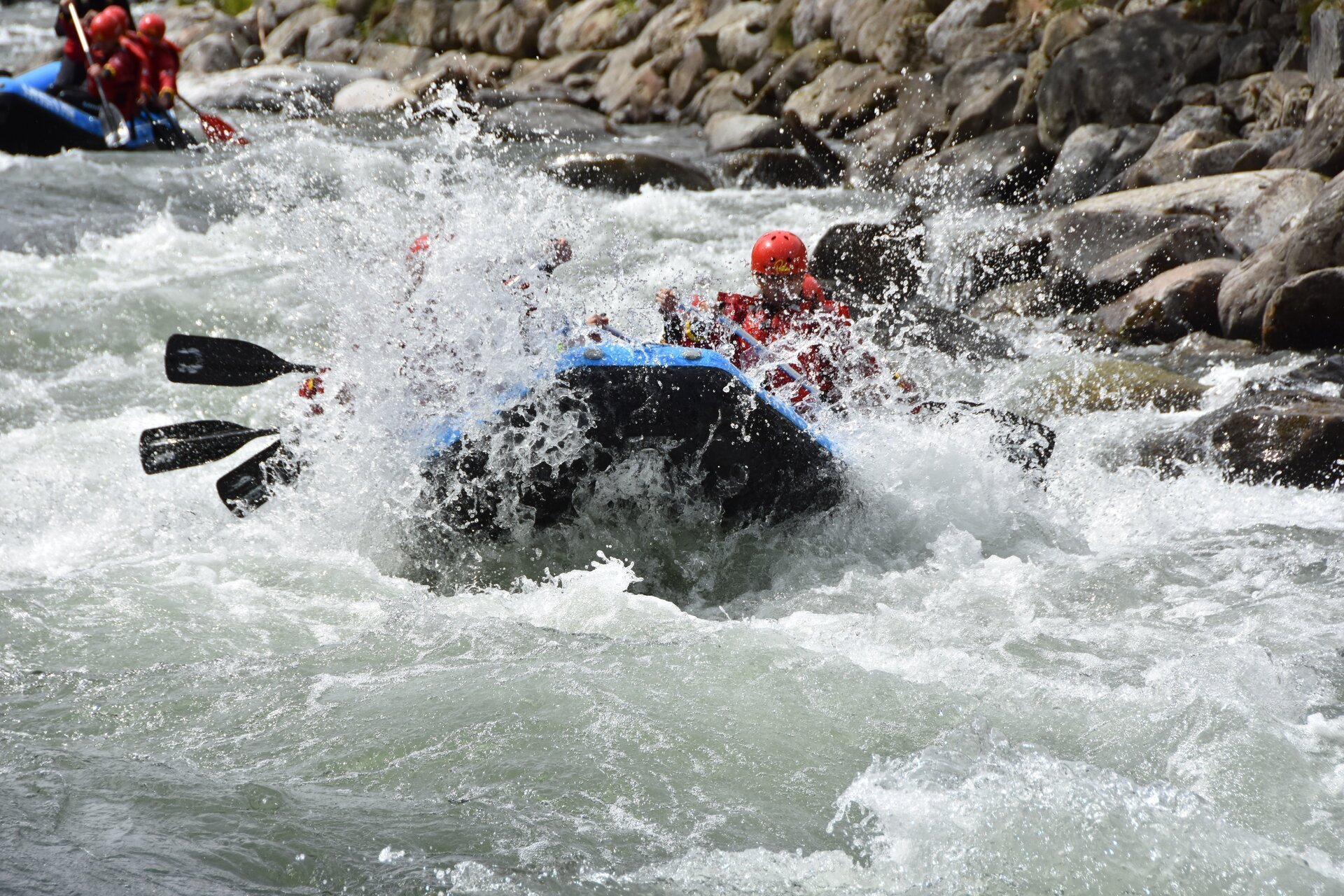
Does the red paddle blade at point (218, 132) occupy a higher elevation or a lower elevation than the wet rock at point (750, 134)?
lower

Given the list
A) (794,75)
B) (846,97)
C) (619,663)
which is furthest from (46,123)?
(619,663)

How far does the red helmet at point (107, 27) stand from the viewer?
477 inches

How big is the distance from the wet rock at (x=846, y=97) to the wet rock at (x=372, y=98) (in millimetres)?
5527

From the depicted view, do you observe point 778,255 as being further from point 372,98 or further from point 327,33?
point 327,33

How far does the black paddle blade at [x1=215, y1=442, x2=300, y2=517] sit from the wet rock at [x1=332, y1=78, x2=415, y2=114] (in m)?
12.3

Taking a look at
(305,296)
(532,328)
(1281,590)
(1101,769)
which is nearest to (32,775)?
(532,328)

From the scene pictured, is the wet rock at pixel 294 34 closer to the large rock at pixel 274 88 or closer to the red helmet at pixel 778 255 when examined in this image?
the large rock at pixel 274 88

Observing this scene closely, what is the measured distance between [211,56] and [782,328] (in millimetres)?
19144

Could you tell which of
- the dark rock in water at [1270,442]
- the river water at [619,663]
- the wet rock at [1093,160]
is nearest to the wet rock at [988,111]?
the wet rock at [1093,160]

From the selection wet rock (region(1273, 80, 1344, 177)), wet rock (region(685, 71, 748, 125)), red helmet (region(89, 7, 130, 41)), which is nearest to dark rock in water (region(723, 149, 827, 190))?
wet rock (region(685, 71, 748, 125))

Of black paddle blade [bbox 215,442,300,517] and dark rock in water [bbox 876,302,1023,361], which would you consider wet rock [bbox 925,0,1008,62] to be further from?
black paddle blade [bbox 215,442,300,517]

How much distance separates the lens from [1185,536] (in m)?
5.08

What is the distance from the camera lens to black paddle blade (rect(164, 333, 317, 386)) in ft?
15.9

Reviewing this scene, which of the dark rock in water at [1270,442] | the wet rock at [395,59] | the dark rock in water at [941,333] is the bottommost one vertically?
the wet rock at [395,59]
